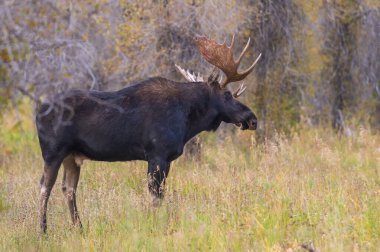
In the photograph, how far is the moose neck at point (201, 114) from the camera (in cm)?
1033

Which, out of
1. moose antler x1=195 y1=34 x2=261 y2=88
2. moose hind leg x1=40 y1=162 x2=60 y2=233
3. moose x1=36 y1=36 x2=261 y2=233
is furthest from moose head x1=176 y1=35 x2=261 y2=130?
moose hind leg x1=40 y1=162 x2=60 y2=233

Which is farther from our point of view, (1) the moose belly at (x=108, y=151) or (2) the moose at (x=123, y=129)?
(1) the moose belly at (x=108, y=151)

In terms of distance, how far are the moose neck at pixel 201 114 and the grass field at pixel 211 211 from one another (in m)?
0.63

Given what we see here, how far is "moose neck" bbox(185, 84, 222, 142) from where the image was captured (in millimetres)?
10328

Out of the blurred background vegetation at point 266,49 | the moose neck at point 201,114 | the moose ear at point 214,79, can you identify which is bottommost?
the blurred background vegetation at point 266,49

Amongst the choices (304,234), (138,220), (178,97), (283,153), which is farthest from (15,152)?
(304,234)

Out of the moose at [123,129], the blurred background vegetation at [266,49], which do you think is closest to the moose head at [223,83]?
the moose at [123,129]

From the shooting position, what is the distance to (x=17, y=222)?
8961mm

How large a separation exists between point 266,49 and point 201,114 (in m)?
4.58

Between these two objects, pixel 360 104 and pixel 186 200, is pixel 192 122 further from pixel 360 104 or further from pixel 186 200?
pixel 360 104

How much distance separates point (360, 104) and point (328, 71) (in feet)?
3.12

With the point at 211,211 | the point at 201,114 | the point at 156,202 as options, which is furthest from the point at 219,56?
the point at 211,211

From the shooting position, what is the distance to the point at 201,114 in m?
10.4

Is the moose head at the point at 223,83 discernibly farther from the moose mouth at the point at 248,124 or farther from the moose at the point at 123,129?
the moose at the point at 123,129
